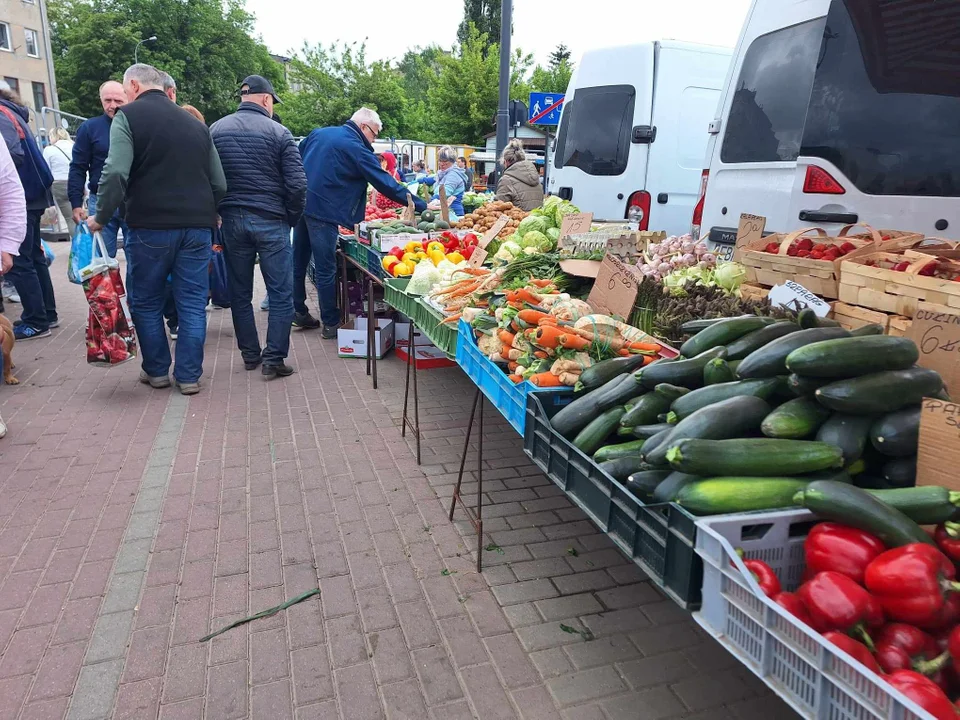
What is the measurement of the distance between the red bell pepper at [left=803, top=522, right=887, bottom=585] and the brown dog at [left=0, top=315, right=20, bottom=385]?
5.62 metres

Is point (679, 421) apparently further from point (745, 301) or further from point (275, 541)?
point (275, 541)

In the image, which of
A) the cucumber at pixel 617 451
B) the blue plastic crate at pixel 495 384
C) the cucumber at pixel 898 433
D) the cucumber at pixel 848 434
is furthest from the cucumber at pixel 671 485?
the blue plastic crate at pixel 495 384

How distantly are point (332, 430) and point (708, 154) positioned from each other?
3353 millimetres

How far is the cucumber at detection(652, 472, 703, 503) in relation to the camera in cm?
175

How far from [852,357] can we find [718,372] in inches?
16.5

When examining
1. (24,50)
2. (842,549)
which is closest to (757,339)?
(842,549)

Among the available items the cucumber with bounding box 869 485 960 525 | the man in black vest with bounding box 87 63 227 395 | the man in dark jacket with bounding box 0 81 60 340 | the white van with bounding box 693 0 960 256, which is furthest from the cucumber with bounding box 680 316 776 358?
the man in dark jacket with bounding box 0 81 60 340

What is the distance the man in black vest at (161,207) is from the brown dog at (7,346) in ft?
3.07

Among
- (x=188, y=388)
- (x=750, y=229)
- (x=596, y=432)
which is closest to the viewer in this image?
(x=596, y=432)

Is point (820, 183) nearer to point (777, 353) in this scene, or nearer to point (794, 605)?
point (777, 353)

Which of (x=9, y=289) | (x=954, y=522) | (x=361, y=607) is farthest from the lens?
(x=9, y=289)

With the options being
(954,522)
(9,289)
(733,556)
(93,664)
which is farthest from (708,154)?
(9,289)

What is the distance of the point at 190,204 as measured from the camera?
5.02 metres

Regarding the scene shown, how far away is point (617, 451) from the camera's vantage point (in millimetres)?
2109
